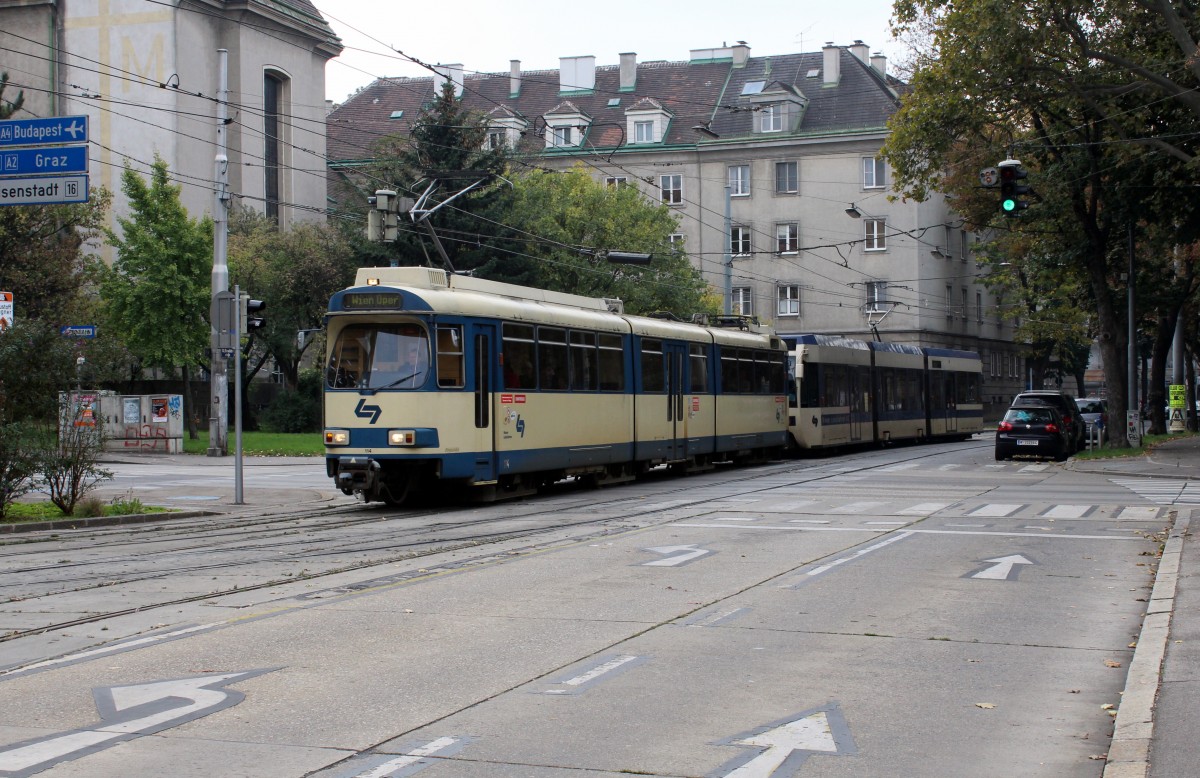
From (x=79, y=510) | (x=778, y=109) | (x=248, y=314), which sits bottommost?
(x=79, y=510)

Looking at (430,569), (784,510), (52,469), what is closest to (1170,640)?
(430,569)

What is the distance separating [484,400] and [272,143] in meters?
44.4

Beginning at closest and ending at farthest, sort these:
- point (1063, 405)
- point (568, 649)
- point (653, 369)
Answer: point (568, 649) < point (653, 369) < point (1063, 405)

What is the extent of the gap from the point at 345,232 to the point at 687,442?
29.6m

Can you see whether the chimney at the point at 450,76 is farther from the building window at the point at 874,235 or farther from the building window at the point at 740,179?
the building window at the point at 874,235

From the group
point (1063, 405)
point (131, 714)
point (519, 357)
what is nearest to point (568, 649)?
point (131, 714)

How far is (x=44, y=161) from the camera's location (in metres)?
18.7

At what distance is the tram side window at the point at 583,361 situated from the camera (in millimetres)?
23750

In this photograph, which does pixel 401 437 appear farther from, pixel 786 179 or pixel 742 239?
pixel 786 179

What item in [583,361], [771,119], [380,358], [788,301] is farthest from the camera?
[788,301]

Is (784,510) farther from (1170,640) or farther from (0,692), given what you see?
(0,692)

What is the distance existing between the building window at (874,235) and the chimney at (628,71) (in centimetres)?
1541

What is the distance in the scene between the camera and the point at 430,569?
1283cm

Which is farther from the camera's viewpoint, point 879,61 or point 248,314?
point 879,61
